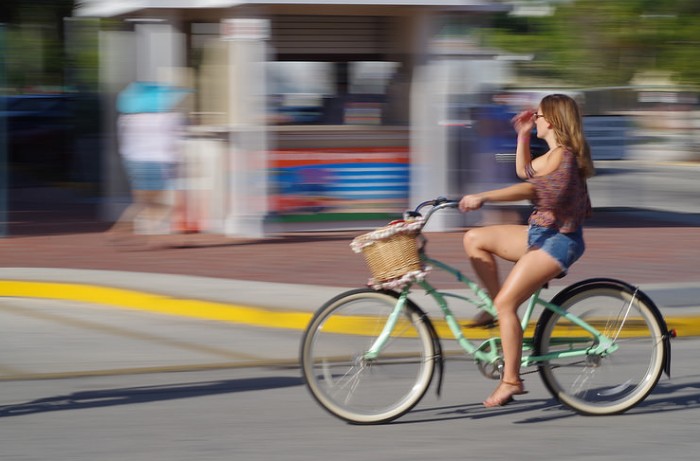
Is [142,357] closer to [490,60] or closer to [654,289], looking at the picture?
[654,289]

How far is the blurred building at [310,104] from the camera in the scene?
1326 centimetres

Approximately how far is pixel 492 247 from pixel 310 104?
923cm

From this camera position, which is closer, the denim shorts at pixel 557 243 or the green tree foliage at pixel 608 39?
the denim shorts at pixel 557 243

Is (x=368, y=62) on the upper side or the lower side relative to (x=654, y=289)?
upper

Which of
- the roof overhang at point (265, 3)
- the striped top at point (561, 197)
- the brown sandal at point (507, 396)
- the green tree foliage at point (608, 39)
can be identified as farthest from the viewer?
the green tree foliage at point (608, 39)

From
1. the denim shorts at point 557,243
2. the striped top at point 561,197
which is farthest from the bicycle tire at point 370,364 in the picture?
the striped top at point 561,197

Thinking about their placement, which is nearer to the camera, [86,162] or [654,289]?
[654,289]

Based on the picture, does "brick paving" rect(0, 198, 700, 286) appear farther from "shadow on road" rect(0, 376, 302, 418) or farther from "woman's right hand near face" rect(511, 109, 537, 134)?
"woman's right hand near face" rect(511, 109, 537, 134)

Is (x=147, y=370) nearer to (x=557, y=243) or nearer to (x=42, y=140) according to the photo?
(x=557, y=243)

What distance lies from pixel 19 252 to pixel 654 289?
6649 millimetres

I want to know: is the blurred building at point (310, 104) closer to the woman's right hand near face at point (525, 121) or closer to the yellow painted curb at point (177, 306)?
the yellow painted curb at point (177, 306)

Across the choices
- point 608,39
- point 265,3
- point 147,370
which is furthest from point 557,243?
point 608,39

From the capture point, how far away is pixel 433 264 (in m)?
5.93

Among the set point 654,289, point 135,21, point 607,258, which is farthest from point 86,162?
point 654,289
